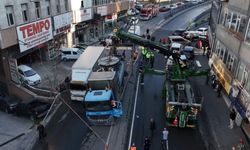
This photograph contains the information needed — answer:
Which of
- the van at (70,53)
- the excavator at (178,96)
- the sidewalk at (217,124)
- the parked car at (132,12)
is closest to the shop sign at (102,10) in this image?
the van at (70,53)

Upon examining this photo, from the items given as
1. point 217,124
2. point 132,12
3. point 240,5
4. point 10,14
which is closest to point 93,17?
point 10,14

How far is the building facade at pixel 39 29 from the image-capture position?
89.2 ft

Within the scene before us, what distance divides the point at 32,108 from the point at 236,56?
64.6 ft

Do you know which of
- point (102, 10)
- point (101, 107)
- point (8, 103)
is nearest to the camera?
point (101, 107)

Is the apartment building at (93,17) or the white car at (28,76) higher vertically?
the apartment building at (93,17)

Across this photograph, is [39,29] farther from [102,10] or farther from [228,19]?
[228,19]

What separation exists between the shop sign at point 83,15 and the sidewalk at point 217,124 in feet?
73.2

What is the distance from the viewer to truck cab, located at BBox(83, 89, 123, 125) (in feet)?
71.8

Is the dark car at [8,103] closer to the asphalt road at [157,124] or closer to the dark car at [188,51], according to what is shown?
the asphalt road at [157,124]

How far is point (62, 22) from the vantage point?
1422 inches

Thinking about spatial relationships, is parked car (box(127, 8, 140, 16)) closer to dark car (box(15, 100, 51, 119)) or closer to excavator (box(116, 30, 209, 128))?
excavator (box(116, 30, 209, 128))

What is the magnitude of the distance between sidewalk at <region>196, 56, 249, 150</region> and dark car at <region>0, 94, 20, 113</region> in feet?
60.8

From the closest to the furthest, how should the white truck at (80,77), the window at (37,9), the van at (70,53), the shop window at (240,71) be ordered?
the shop window at (240,71)
the white truck at (80,77)
the window at (37,9)
the van at (70,53)

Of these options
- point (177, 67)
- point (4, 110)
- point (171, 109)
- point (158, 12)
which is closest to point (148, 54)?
point (177, 67)
